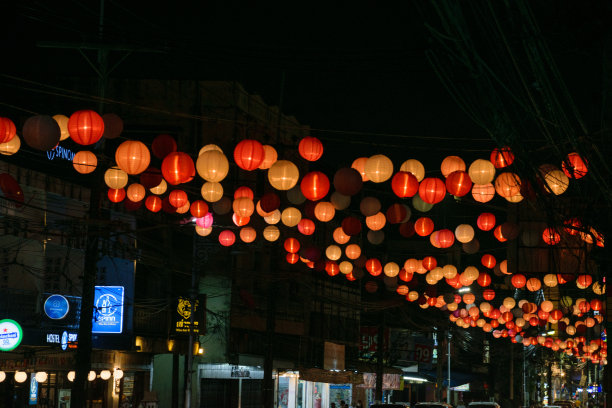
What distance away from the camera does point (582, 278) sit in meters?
24.8

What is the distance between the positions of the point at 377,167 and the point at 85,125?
6.01 metres

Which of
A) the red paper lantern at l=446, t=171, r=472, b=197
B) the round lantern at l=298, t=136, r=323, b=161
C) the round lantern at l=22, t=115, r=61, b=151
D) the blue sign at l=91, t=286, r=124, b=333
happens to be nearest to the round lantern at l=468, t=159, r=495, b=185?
the red paper lantern at l=446, t=171, r=472, b=197

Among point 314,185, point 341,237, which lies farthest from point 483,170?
point 341,237

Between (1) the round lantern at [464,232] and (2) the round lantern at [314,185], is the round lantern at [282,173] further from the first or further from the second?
(1) the round lantern at [464,232]

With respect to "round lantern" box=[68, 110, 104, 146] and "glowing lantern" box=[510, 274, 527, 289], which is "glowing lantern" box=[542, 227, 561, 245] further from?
"glowing lantern" box=[510, 274, 527, 289]

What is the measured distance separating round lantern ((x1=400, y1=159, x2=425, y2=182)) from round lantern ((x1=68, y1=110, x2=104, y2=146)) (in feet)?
21.5

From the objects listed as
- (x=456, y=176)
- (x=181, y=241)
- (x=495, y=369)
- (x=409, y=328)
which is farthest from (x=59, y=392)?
(x=495, y=369)

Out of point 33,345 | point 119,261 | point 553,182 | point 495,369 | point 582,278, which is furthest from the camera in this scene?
point 495,369

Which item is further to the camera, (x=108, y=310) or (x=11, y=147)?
(x=108, y=310)

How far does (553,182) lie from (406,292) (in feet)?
55.9

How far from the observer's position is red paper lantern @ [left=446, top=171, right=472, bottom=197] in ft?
52.6

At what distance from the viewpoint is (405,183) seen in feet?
54.5

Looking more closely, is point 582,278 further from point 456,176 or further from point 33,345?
point 33,345

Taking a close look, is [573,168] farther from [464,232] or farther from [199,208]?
[199,208]
